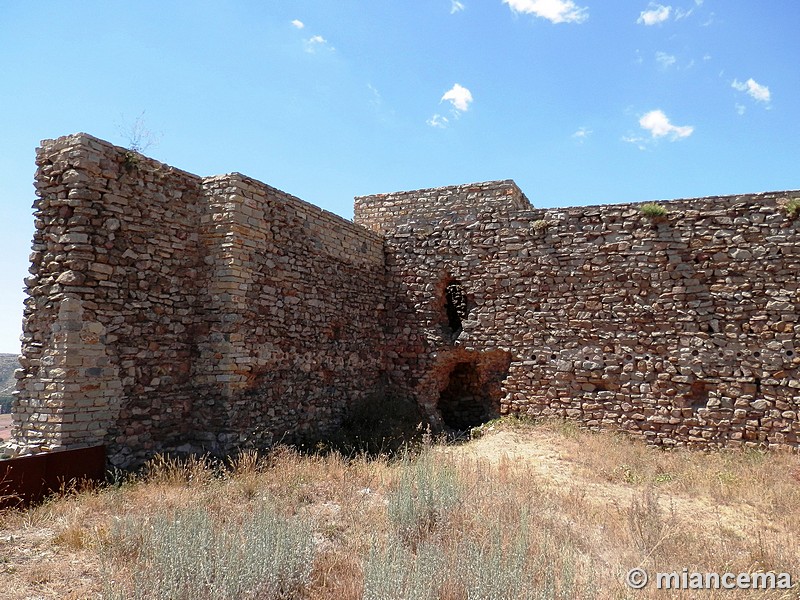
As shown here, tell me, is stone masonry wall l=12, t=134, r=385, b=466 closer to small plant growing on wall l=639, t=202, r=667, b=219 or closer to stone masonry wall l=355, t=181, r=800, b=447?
stone masonry wall l=355, t=181, r=800, b=447

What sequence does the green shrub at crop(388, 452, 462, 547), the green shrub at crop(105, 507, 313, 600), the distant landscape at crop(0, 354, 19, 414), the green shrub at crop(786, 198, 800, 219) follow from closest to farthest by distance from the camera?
the green shrub at crop(105, 507, 313, 600) → the green shrub at crop(388, 452, 462, 547) → the green shrub at crop(786, 198, 800, 219) → the distant landscape at crop(0, 354, 19, 414)

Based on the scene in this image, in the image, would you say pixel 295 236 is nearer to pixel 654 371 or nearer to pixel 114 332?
pixel 114 332

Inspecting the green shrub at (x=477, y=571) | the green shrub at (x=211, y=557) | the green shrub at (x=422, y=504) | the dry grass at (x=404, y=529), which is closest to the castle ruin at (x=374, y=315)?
the dry grass at (x=404, y=529)

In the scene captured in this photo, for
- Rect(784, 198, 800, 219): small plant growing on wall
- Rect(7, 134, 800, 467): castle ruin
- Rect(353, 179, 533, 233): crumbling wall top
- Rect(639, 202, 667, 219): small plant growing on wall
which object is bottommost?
Rect(7, 134, 800, 467): castle ruin

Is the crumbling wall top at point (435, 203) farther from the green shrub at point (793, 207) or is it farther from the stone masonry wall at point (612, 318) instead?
the green shrub at point (793, 207)

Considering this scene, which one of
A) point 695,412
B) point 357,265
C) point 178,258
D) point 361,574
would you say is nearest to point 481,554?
point 361,574

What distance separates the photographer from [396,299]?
10.8m

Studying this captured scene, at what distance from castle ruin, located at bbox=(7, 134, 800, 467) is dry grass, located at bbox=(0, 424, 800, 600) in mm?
1016

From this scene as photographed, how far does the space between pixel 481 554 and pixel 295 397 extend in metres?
5.36

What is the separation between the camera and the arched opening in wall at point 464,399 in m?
10.4

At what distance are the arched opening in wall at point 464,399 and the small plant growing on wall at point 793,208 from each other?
18.4 ft

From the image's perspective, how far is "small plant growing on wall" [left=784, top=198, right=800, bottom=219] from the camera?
8.02 m

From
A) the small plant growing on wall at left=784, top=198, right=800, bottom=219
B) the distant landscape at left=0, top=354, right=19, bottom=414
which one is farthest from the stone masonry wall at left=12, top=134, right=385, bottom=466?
the distant landscape at left=0, top=354, right=19, bottom=414

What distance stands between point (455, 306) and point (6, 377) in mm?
30071
